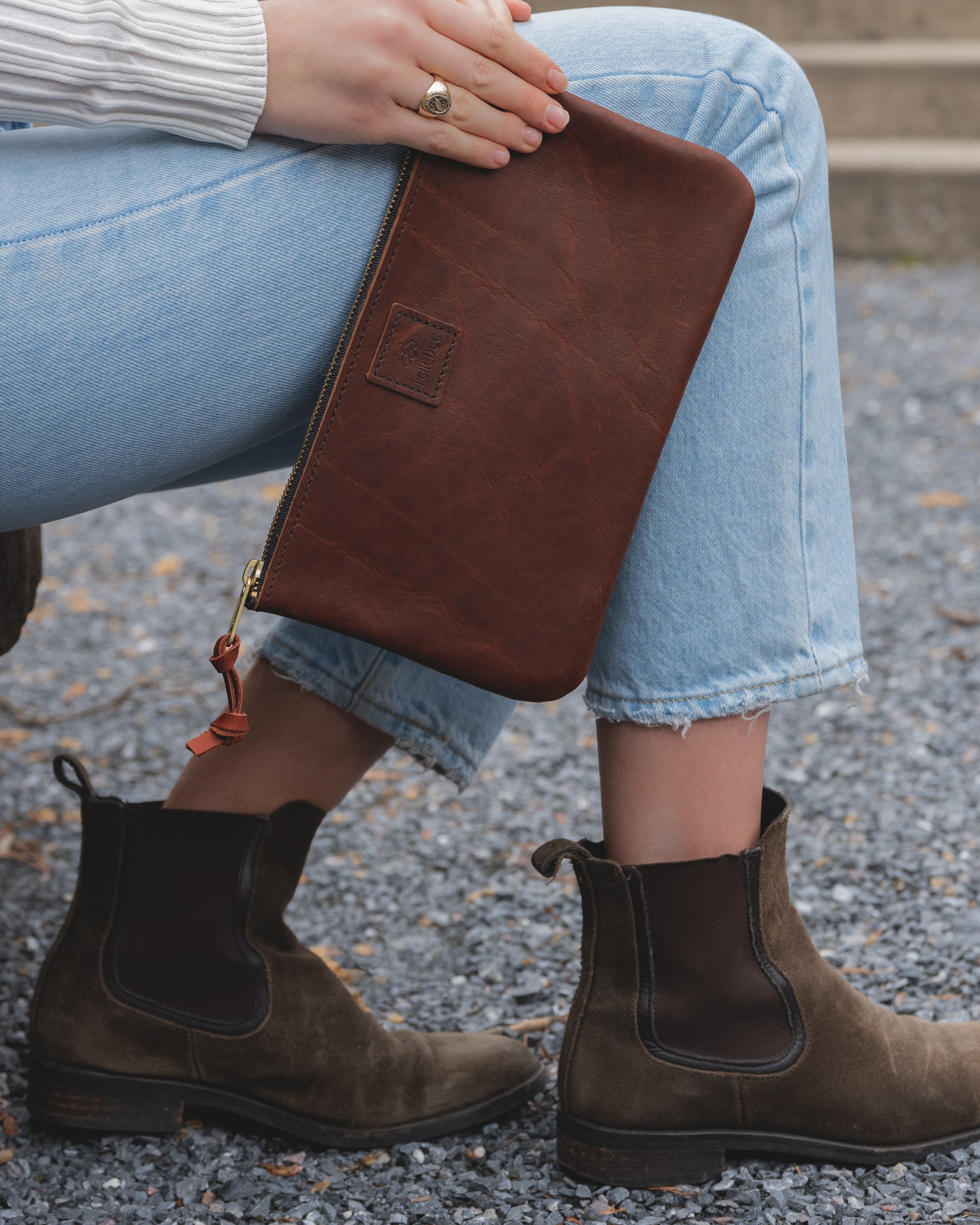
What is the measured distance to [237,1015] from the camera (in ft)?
3.73

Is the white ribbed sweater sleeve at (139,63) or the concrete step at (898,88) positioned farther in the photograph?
the concrete step at (898,88)

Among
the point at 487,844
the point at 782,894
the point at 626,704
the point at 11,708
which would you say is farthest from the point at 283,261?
the point at 11,708

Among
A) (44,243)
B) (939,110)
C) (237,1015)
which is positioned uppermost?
(939,110)

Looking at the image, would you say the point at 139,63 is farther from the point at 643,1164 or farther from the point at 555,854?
the point at 643,1164

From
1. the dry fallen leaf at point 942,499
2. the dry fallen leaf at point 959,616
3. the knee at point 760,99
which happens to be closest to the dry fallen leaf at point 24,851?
the knee at point 760,99

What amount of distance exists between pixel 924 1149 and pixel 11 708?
1.75m

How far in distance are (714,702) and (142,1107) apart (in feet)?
2.16

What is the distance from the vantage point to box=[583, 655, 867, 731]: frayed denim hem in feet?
3.24

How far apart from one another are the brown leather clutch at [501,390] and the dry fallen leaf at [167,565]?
7.25ft

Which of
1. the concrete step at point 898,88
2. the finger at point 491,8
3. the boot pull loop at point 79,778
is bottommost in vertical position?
the boot pull loop at point 79,778

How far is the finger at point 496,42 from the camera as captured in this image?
847 mm

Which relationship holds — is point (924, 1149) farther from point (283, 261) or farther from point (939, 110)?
point (939, 110)

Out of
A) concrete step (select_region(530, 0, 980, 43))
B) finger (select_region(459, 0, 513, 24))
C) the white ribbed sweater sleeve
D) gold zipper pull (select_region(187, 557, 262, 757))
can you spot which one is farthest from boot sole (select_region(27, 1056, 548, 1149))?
concrete step (select_region(530, 0, 980, 43))

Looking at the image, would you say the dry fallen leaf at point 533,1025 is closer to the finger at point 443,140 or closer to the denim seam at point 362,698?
the denim seam at point 362,698
